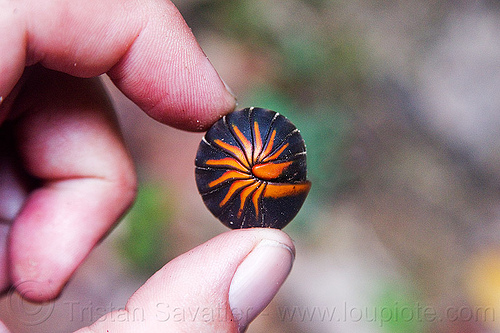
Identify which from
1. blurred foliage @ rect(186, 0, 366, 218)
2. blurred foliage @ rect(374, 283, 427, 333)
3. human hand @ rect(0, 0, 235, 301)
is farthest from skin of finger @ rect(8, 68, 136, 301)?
blurred foliage @ rect(374, 283, 427, 333)

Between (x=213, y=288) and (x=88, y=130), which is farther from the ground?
(x=88, y=130)

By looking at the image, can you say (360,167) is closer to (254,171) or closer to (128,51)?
(254,171)

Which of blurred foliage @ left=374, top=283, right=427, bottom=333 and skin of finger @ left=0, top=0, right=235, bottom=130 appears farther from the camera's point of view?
blurred foliage @ left=374, top=283, right=427, bottom=333

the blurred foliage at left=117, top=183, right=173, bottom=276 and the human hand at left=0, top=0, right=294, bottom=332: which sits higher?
the human hand at left=0, top=0, right=294, bottom=332

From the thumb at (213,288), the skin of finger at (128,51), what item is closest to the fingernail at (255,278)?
the thumb at (213,288)

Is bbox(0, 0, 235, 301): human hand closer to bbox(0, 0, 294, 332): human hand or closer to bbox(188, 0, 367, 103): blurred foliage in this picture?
bbox(0, 0, 294, 332): human hand

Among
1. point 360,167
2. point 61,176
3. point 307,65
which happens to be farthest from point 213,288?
point 307,65

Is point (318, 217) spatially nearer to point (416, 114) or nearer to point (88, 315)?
point (416, 114)
